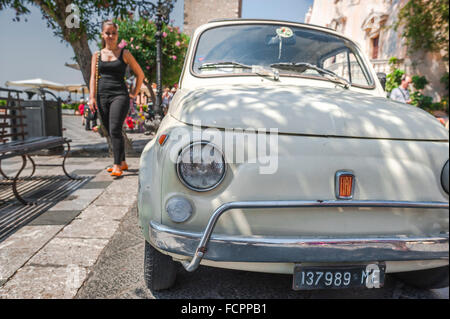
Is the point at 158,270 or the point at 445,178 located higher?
the point at 445,178

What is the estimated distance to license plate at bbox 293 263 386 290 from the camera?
146 centimetres

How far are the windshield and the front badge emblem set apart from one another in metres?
1.27

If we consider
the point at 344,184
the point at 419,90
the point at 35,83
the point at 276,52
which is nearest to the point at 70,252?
the point at 344,184

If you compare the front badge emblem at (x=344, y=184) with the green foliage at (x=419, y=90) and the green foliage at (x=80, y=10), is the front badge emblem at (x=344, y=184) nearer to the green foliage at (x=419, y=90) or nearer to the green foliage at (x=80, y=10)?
the green foliage at (x=80, y=10)

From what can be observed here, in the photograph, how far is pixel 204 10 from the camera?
38375mm

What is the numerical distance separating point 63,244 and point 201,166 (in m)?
1.69

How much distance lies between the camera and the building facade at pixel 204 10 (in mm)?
37906

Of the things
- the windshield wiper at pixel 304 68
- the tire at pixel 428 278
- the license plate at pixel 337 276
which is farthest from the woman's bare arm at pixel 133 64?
the tire at pixel 428 278

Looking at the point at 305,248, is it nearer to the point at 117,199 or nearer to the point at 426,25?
the point at 117,199

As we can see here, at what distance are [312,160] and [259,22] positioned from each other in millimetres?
1809

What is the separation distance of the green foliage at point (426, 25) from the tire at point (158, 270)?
644 inches

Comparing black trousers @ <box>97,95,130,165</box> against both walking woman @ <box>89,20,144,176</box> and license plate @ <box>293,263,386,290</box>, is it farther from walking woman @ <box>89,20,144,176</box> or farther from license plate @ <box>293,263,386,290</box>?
license plate @ <box>293,263,386,290</box>

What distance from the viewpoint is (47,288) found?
1.94 metres
